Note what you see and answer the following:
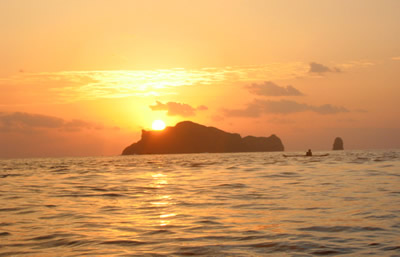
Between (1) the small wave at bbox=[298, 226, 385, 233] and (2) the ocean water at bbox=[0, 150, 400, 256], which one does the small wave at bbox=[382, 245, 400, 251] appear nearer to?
(2) the ocean water at bbox=[0, 150, 400, 256]

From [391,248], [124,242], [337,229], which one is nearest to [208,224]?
[124,242]

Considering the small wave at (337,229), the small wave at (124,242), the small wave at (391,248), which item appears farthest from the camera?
the small wave at (337,229)

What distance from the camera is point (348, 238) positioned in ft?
45.2

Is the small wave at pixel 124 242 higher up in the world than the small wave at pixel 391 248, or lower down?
higher up

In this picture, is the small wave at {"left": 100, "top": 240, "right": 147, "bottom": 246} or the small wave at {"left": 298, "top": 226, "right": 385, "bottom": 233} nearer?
the small wave at {"left": 100, "top": 240, "right": 147, "bottom": 246}

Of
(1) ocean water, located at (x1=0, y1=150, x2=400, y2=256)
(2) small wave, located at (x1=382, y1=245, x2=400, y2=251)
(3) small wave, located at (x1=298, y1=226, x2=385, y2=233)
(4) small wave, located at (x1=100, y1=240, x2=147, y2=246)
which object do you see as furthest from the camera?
(3) small wave, located at (x1=298, y1=226, x2=385, y2=233)

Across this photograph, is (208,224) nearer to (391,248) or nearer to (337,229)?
(337,229)

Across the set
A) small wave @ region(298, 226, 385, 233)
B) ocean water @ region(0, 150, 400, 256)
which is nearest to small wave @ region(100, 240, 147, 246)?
ocean water @ region(0, 150, 400, 256)

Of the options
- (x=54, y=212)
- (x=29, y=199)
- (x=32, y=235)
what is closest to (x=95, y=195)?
(x=29, y=199)

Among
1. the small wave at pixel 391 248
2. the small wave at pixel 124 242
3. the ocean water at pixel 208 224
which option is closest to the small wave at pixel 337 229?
the ocean water at pixel 208 224

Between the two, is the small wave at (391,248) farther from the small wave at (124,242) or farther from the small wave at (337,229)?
the small wave at (124,242)

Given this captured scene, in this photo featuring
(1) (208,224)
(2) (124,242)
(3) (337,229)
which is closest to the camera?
(2) (124,242)

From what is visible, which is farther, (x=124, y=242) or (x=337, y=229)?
(x=337, y=229)

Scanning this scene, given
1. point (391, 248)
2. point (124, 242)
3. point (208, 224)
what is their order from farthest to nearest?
point (208, 224) < point (124, 242) < point (391, 248)
